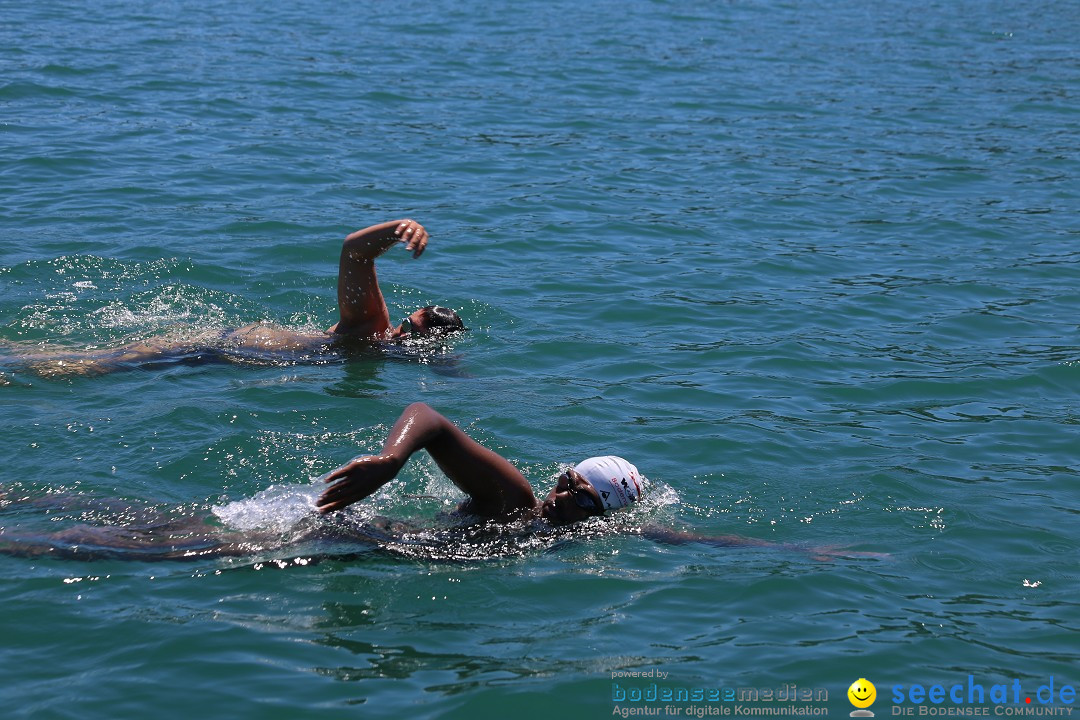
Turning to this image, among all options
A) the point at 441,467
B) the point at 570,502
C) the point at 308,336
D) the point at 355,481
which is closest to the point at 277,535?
the point at 441,467

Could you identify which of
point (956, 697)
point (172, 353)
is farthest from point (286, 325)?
point (956, 697)

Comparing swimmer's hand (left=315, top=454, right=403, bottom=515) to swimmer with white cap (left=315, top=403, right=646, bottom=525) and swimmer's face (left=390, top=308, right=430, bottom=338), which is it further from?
swimmer's face (left=390, top=308, right=430, bottom=338)

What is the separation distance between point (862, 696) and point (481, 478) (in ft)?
7.58

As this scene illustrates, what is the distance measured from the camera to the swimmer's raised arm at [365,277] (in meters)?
8.93

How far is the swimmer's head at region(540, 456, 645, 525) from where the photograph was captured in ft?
22.8

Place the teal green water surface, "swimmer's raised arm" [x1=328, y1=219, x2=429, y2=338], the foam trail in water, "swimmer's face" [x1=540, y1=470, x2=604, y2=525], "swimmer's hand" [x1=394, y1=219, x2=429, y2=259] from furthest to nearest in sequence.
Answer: "swimmer's raised arm" [x1=328, y1=219, x2=429, y2=338] < "swimmer's hand" [x1=394, y1=219, x2=429, y2=259] < "swimmer's face" [x1=540, y1=470, x2=604, y2=525] < the foam trail in water < the teal green water surface

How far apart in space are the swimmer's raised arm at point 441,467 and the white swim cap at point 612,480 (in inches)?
16.0

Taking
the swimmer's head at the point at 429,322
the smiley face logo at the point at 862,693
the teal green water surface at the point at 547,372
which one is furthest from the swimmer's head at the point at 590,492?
the swimmer's head at the point at 429,322

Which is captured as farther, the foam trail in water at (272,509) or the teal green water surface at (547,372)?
the foam trail in water at (272,509)

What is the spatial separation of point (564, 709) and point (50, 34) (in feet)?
59.1

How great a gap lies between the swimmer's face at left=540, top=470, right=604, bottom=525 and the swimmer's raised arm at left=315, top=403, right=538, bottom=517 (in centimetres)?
13

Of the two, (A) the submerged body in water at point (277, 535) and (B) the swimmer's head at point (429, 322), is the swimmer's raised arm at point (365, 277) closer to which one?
(B) the swimmer's head at point (429, 322)

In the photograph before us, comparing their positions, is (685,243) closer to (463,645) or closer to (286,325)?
(286,325)

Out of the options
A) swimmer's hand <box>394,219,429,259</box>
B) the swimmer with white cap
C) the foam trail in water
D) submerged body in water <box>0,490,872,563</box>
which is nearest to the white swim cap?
the swimmer with white cap
